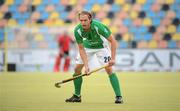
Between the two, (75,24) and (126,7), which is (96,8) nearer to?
(75,24)

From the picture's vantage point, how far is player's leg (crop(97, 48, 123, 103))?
404 inches

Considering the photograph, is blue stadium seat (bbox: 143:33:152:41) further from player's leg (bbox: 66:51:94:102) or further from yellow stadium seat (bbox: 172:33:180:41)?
player's leg (bbox: 66:51:94:102)

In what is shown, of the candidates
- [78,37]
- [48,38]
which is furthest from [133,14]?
[78,37]

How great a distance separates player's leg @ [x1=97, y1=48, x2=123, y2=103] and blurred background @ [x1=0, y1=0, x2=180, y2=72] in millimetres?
14153

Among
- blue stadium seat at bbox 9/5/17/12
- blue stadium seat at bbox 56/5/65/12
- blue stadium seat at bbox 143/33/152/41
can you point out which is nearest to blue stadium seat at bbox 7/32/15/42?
blue stadium seat at bbox 9/5/17/12

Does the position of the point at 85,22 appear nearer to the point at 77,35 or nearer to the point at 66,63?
the point at 77,35

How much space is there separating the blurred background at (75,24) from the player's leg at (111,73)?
14.2m

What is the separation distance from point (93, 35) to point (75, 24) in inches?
647

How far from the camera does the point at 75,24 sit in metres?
26.7

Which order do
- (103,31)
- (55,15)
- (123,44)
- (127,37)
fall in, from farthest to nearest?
(55,15), (127,37), (123,44), (103,31)

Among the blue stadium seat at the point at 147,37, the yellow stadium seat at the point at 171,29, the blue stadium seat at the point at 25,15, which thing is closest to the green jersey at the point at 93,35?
the blue stadium seat at the point at 147,37

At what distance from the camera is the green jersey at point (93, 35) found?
10.1 meters

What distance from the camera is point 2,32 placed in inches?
1046

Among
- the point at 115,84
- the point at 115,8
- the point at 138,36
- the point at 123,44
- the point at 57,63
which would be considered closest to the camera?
the point at 115,84
